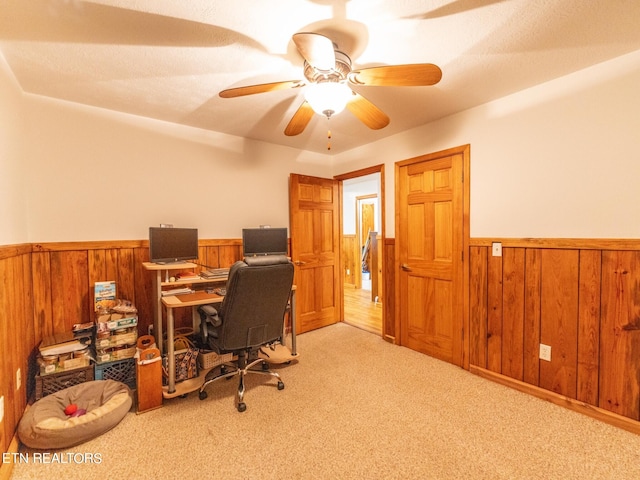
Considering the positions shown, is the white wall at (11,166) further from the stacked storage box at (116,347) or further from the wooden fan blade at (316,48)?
the wooden fan blade at (316,48)

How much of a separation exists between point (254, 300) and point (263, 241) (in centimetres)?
119

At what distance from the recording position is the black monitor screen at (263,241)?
309 cm

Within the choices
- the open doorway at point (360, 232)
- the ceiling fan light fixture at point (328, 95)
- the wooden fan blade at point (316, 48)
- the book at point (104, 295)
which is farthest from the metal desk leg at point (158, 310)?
the open doorway at point (360, 232)

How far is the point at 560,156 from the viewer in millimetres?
2129

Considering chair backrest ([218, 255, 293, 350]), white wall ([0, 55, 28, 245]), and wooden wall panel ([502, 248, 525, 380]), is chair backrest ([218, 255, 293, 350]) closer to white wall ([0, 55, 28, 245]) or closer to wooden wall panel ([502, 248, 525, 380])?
white wall ([0, 55, 28, 245])

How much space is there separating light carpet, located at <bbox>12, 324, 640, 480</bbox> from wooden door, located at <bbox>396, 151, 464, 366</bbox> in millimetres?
561

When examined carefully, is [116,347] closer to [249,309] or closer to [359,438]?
[249,309]

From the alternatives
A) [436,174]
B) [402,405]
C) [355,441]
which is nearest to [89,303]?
[355,441]

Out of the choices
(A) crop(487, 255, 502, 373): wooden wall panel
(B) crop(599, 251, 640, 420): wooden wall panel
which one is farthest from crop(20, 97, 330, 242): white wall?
(B) crop(599, 251, 640, 420): wooden wall panel

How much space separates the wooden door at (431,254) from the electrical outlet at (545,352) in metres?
0.62

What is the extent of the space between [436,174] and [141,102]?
9.14ft

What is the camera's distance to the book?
2.43 m

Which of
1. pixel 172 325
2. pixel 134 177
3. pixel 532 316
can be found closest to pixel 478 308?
pixel 532 316

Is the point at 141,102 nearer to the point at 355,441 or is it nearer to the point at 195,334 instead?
the point at 195,334
